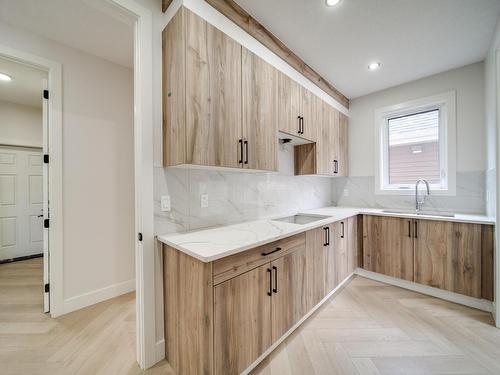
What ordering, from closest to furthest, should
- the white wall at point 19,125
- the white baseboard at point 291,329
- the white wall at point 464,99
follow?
the white baseboard at point 291,329, the white wall at point 464,99, the white wall at point 19,125

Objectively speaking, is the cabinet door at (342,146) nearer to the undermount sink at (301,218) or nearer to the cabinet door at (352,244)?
the cabinet door at (352,244)

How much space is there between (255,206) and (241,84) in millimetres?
1197

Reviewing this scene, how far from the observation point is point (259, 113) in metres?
1.79

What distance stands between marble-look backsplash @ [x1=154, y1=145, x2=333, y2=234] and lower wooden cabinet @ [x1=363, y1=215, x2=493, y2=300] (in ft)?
3.37

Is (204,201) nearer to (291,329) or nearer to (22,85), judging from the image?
(291,329)

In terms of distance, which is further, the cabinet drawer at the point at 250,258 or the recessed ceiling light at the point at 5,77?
the recessed ceiling light at the point at 5,77

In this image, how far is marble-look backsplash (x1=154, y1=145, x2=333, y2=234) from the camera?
1.55 m

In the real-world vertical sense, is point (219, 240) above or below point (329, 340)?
above

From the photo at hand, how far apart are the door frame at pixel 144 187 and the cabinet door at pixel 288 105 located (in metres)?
1.16

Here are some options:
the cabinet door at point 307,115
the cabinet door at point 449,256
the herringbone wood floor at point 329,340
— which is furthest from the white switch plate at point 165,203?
the cabinet door at point 449,256

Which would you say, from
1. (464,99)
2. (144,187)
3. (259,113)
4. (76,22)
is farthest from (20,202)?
(464,99)

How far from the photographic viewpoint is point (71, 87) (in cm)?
212

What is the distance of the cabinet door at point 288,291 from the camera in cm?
148

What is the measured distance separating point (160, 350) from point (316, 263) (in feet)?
4.70
